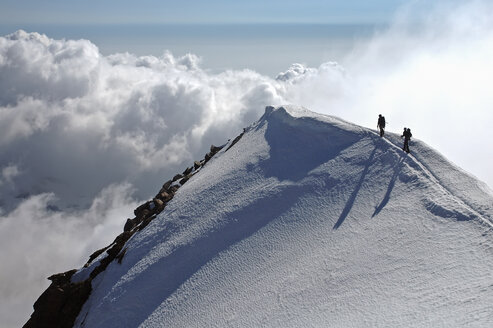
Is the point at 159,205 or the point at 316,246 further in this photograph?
the point at 159,205

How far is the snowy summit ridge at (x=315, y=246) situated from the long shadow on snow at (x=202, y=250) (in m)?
0.09

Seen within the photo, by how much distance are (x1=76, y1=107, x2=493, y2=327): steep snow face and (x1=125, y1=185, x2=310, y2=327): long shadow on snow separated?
9 centimetres

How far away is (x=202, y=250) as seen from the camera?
31.1 metres

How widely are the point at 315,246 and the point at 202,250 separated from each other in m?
8.39

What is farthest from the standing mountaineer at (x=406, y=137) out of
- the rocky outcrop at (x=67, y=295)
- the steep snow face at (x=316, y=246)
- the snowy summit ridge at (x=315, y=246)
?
the rocky outcrop at (x=67, y=295)

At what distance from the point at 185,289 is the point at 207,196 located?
10.2 m

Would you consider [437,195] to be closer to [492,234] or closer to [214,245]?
[492,234]

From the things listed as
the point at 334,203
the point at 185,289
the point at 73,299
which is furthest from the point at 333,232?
the point at 73,299

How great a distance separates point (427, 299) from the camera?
65.3 feet

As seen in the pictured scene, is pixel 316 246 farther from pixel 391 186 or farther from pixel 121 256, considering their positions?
pixel 121 256

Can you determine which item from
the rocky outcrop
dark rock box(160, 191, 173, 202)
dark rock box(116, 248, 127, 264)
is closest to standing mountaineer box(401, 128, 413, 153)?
dark rock box(160, 191, 173, 202)

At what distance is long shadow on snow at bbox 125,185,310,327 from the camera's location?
1134 inches

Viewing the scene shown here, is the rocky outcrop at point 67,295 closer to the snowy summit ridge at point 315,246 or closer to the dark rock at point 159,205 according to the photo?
the dark rock at point 159,205

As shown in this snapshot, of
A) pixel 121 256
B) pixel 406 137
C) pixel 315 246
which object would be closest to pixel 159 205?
pixel 121 256
